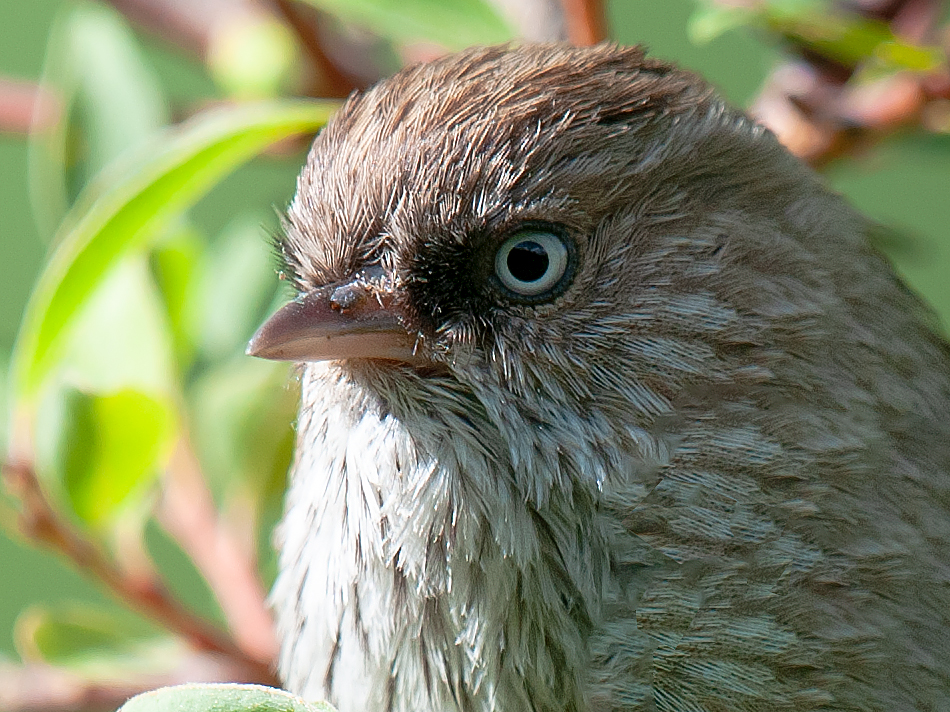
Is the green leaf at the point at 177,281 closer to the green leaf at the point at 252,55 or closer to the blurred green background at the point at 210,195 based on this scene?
the green leaf at the point at 252,55

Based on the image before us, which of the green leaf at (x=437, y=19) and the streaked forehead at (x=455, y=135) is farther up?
the green leaf at (x=437, y=19)

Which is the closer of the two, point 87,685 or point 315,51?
point 87,685

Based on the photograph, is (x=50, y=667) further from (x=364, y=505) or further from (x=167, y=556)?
(x=167, y=556)

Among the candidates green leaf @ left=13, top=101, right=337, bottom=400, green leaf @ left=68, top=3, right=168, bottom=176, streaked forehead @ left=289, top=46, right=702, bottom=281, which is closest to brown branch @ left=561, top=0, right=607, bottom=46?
streaked forehead @ left=289, top=46, right=702, bottom=281

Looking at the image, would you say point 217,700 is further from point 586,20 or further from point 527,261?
point 586,20

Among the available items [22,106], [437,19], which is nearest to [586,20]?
[437,19]

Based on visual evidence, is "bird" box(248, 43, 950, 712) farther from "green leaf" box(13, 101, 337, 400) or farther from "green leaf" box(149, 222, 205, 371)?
"green leaf" box(149, 222, 205, 371)

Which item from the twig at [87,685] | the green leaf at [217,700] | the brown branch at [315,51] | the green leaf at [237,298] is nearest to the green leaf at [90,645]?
the twig at [87,685]
